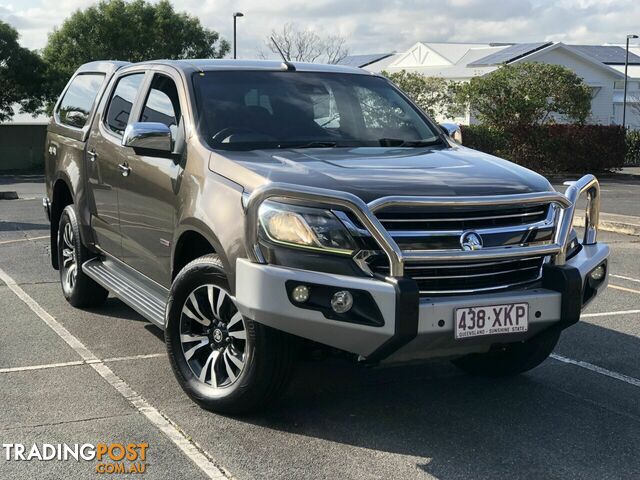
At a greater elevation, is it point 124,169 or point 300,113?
point 300,113

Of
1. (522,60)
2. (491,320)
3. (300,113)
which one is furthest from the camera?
(522,60)

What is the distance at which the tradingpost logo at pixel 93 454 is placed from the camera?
12.8 ft

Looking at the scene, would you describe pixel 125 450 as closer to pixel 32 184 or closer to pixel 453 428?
pixel 453 428

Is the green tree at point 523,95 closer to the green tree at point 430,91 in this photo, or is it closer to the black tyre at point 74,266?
the green tree at point 430,91

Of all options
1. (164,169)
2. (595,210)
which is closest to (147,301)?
(164,169)

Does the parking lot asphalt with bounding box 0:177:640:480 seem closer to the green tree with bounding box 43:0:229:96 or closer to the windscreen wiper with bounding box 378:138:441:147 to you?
the windscreen wiper with bounding box 378:138:441:147

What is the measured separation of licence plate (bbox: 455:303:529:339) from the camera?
4027mm

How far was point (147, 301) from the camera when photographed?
5.34m

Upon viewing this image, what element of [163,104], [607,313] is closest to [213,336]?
[163,104]

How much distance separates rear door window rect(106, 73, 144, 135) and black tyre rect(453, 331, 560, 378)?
2.84 metres

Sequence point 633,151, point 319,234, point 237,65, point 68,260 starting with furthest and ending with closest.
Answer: point 633,151 < point 68,260 < point 237,65 < point 319,234

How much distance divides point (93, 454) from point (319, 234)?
1.45 meters

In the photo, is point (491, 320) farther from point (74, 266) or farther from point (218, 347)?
point (74, 266)

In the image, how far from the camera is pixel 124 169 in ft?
18.7
